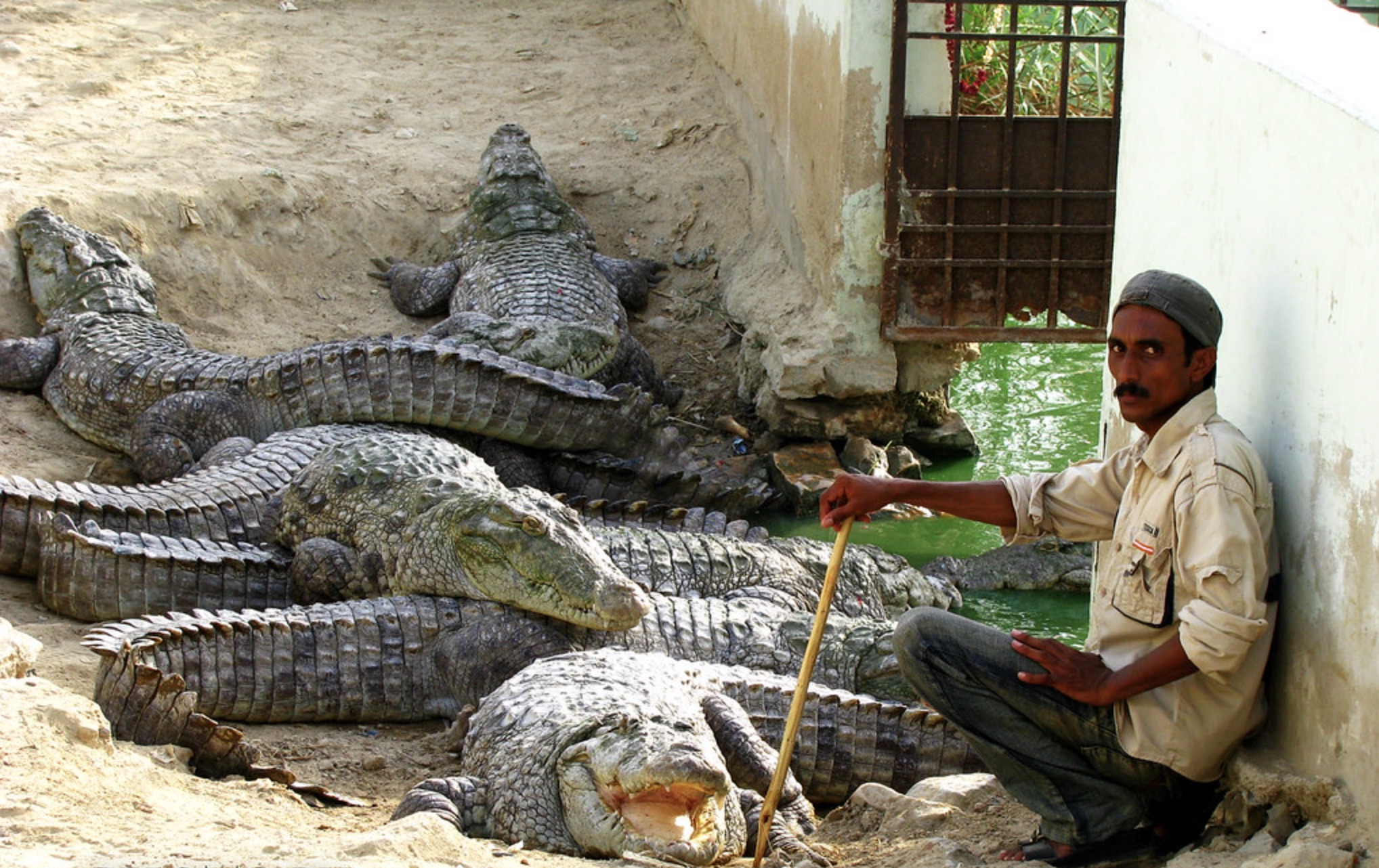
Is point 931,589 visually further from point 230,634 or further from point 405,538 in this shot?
point 230,634

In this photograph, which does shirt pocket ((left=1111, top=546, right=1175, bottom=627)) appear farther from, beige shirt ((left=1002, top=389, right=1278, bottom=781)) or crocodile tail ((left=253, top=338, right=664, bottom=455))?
crocodile tail ((left=253, top=338, right=664, bottom=455))

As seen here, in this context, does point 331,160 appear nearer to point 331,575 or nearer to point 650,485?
point 650,485

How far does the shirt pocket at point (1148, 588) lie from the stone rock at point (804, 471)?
168 inches

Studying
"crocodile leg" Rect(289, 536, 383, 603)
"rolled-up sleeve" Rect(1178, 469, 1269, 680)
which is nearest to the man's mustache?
"rolled-up sleeve" Rect(1178, 469, 1269, 680)

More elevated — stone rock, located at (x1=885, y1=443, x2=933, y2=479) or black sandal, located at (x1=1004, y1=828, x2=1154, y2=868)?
stone rock, located at (x1=885, y1=443, x2=933, y2=479)

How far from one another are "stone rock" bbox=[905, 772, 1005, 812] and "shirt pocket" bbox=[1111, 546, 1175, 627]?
0.95m

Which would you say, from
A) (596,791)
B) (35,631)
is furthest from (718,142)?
(596,791)

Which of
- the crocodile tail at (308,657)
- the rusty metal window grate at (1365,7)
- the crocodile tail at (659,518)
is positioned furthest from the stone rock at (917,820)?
the rusty metal window grate at (1365,7)

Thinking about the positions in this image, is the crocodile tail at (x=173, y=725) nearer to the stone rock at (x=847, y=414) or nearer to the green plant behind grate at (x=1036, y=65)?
the stone rock at (x=847, y=414)

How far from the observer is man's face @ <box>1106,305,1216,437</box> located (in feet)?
10.1

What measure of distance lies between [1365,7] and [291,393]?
4824 mm

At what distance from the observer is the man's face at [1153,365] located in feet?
10.1

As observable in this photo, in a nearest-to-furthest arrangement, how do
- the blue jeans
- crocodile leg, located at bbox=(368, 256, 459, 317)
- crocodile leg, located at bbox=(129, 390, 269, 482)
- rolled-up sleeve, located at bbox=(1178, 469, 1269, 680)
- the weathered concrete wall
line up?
1. rolled-up sleeve, located at bbox=(1178, 469, 1269, 680)
2. the blue jeans
3. crocodile leg, located at bbox=(129, 390, 269, 482)
4. the weathered concrete wall
5. crocodile leg, located at bbox=(368, 256, 459, 317)

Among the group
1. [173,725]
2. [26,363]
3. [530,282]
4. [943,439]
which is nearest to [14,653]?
[173,725]
